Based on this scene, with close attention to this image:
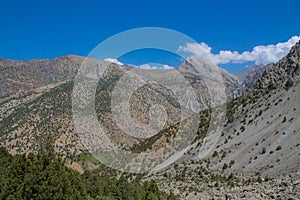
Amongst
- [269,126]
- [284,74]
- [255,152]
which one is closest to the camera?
[255,152]

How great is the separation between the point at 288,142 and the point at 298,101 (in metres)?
13.3

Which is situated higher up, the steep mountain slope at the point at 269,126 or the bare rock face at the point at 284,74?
the bare rock face at the point at 284,74

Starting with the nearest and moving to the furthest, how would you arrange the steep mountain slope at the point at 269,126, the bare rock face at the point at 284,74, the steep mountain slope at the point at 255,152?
the steep mountain slope at the point at 255,152 → the steep mountain slope at the point at 269,126 → the bare rock face at the point at 284,74

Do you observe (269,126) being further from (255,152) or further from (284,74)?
(284,74)

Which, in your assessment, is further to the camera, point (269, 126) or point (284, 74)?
point (284, 74)

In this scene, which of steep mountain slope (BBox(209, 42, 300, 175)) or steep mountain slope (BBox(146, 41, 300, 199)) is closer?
steep mountain slope (BBox(146, 41, 300, 199))

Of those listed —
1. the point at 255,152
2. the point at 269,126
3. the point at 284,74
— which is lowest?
the point at 255,152

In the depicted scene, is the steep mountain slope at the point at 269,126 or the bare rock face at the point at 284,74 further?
the bare rock face at the point at 284,74

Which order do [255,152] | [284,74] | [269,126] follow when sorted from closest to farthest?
[255,152] → [269,126] → [284,74]

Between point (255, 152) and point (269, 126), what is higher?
point (269, 126)

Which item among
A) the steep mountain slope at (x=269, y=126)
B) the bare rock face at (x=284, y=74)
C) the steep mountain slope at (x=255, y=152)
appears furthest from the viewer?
the bare rock face at (x=284, y=74)

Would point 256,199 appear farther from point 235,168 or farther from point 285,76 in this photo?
point 285,76

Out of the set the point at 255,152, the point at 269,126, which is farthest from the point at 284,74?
the point at 255,152

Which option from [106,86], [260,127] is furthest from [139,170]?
[106,86]
